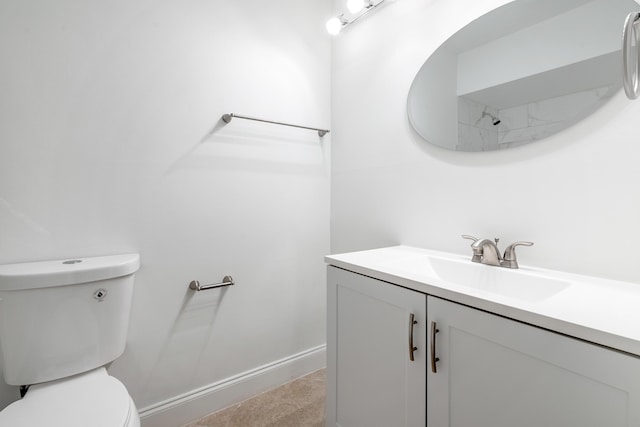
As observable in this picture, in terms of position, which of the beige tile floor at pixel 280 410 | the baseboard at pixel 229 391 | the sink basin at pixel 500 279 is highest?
the sink basin at pixel 500 279

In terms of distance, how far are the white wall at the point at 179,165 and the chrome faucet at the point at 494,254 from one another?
39.1 inches

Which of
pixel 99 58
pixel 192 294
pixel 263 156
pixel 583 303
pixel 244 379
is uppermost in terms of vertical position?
pixel 99 58

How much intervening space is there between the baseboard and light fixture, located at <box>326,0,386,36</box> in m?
1.87

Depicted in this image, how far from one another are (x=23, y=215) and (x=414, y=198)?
157 centimetres

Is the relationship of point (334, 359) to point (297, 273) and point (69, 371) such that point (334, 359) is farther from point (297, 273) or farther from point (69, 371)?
point (69, 371)

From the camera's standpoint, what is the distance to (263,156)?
1.62 meters

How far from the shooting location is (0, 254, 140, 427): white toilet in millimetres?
876

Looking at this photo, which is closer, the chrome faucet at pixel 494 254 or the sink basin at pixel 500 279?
the sink basin at pixel 500 279

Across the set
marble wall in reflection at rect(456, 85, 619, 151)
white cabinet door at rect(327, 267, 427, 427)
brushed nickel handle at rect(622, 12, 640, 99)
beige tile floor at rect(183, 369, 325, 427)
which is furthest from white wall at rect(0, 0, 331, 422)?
brushed nickel handle at rect(622, 12, 640, 99)

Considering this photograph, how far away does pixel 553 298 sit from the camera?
762 mm

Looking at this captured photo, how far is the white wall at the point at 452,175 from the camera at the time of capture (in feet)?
2.95

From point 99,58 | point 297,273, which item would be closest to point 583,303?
point 297,273

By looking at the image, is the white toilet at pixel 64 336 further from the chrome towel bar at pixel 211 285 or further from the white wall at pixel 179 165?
the chrome towel bar at pixel 211 285

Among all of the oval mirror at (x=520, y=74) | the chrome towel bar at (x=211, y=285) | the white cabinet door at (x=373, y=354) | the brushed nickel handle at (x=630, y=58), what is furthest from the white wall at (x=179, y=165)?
the brushed nickel handle at (x=630, y=58)
